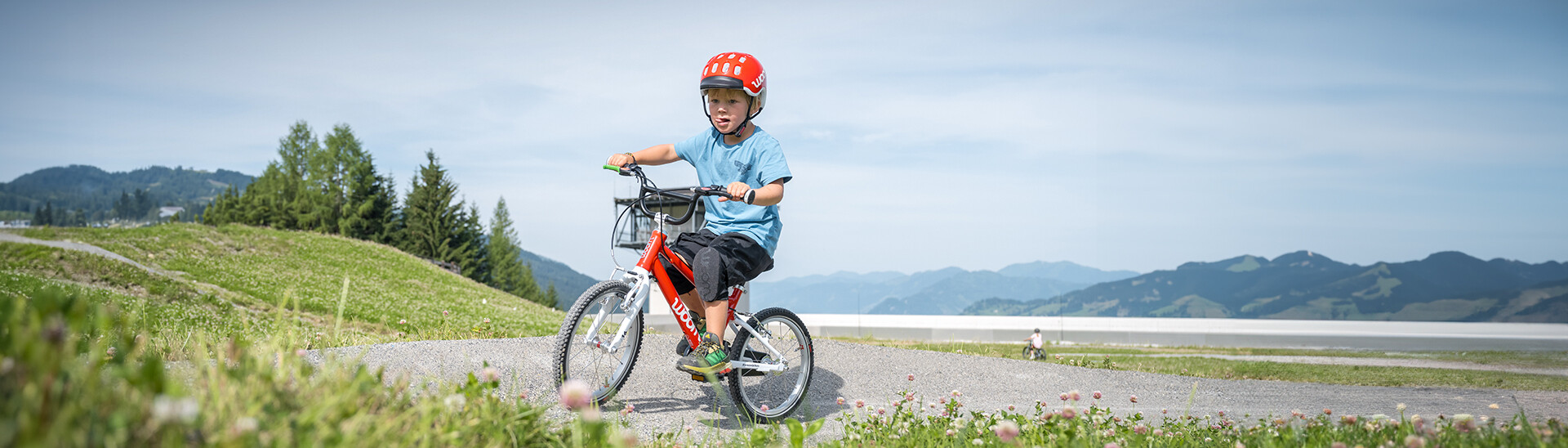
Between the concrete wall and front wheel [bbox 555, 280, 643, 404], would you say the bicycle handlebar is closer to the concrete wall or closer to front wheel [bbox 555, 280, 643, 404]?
front wheel [bbox 555, 280, 643, 404]

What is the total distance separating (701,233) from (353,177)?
5448cm

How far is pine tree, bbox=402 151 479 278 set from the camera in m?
47.0

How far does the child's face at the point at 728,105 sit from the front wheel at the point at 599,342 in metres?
1.17

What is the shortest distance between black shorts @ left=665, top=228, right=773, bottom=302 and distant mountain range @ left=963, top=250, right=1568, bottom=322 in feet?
120

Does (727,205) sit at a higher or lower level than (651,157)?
lower

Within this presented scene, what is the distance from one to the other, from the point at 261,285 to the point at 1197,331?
1240 inches

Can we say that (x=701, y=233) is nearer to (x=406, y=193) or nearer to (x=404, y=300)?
(x=404, y=300)

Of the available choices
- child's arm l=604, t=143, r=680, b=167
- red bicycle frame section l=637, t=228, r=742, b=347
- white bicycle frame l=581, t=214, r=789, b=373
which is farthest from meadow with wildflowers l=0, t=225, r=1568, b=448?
child's arm l=604, t=143, r=680, b=167

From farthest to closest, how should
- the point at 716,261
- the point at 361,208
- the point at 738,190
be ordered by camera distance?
the point at 361,208 → the point at 716,261 → the point at 738,190

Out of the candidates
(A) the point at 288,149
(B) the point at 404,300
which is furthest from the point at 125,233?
(A) the point at 288,149

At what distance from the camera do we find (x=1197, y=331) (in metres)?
31.3

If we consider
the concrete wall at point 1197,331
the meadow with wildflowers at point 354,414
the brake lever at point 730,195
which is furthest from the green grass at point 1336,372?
the concrete wall at point 1197,331

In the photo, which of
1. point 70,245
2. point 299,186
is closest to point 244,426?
point 70,245

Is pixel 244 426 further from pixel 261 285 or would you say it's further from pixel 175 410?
pixel 261 285
